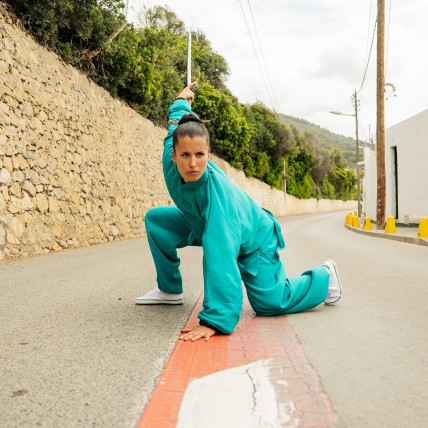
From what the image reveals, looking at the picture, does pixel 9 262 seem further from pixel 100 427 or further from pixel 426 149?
pixel 426 149

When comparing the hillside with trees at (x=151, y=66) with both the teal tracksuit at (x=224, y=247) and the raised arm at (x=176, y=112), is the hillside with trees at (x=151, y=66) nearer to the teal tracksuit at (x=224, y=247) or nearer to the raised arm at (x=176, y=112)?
the raised arm at (x=176, y=112)

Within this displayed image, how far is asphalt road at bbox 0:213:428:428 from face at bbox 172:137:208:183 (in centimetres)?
102

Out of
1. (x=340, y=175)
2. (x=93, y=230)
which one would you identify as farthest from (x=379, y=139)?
(x=340, y=175)

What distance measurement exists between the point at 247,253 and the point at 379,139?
1647 centimetres

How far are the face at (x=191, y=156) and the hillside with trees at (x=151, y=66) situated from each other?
8.35 m

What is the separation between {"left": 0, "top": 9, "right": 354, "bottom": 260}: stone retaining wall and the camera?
9117 mm

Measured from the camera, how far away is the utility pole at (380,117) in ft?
61.3

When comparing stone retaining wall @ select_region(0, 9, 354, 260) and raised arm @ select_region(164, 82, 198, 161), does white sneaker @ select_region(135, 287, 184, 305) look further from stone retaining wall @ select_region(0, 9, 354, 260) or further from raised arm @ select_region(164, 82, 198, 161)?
stone retaining wall @ select_region(0, 9, 354, 260)

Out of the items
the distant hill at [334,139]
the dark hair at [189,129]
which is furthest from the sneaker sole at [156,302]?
the distant hill at [334,139]

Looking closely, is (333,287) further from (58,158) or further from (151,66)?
(151,66)

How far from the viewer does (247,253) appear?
11.9ft

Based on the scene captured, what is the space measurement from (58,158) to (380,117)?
12.6 metres

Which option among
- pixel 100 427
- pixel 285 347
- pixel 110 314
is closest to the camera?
pixel 100 427

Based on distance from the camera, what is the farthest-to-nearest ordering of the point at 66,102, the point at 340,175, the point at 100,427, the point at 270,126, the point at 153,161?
the point at 340,175, the point at 270,126, the point at 153,161, the point at 66,102, the point at 100,427
